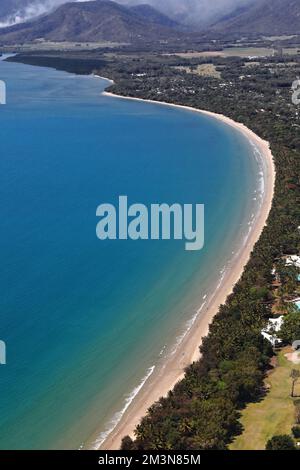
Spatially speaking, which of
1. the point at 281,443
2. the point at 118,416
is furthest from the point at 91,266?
the point at 281,443

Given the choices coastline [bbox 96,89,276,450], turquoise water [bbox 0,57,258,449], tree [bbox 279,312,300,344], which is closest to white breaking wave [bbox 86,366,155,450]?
coastline [bbox 96,89,276,450]

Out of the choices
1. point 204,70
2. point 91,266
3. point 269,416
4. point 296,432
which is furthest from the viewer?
point 204,70

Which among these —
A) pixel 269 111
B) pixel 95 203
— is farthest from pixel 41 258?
pixel 269 111

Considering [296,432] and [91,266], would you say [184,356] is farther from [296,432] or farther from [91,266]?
[91,266]

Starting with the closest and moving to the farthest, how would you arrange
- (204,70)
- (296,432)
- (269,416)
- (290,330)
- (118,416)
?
1. (296,432)
2. (269,416)
3. (118,416)
4. (290,330)
5. (204,70)

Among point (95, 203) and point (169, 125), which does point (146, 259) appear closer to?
point (95, 203)

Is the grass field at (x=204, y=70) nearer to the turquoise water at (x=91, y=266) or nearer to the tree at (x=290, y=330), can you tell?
the turquoise water at (x=91, y=266)
